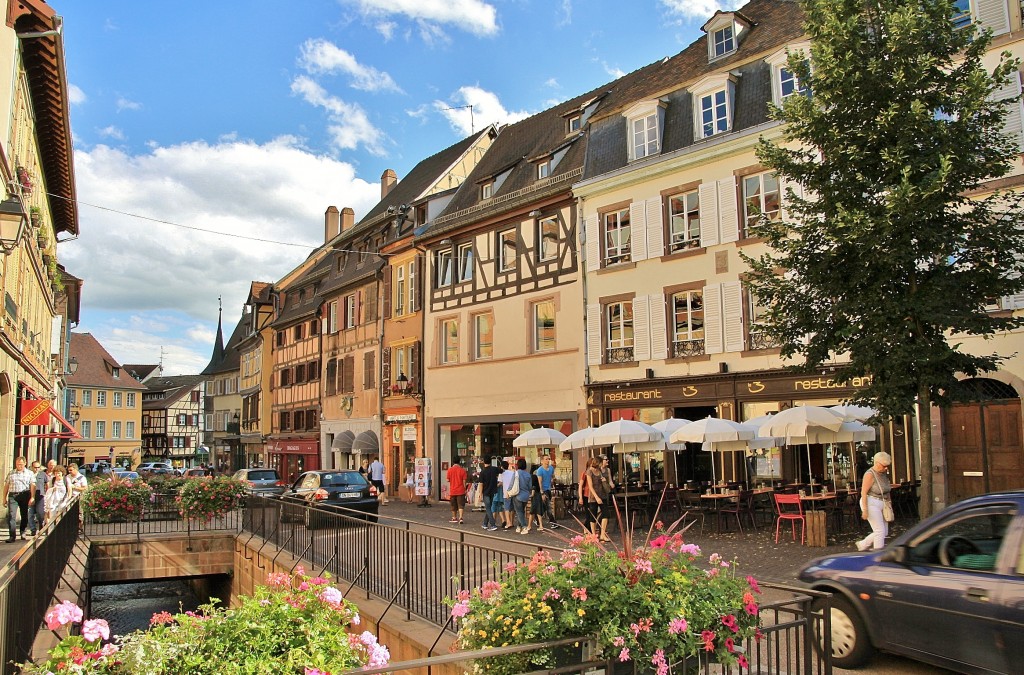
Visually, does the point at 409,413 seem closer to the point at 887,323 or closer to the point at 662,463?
the point at 662,463

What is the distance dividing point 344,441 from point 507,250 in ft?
47.8

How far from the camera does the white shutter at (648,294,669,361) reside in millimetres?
23203

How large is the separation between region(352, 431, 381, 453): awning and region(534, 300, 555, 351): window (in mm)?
11553

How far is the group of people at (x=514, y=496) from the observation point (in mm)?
18609

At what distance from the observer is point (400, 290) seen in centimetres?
3569

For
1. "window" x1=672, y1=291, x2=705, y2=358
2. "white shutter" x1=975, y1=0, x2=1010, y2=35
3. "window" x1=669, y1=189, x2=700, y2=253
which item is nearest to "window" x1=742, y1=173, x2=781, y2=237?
"window" x1=669, y1=189, x2=700, y2=253

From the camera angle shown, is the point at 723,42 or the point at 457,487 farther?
the point at 723,42

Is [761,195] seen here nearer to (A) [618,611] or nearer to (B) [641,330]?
(B) [641,330]

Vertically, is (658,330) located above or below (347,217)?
below

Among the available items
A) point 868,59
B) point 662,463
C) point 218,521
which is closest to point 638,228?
point 662,463

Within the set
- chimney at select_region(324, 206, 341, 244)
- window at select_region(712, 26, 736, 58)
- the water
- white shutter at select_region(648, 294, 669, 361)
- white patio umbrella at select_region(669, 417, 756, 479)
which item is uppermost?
chimney at select_region(324, 206, 341, 244)

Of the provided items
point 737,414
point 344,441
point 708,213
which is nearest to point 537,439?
point 737,414

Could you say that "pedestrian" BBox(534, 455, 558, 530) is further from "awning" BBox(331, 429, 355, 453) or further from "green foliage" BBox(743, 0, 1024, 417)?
"awning" BBox(331, 429, 355, 453)

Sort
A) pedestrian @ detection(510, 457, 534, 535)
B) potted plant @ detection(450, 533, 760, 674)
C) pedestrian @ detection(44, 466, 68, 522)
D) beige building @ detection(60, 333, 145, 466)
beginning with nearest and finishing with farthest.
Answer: potted plant @ detection(450, 533, 760, 674), pedestrian @ detection(44, 466, 68, 522), pedestrian @ detection(510, 457, 534, 535), beige building @ detection(60, 333, 145, 466)
